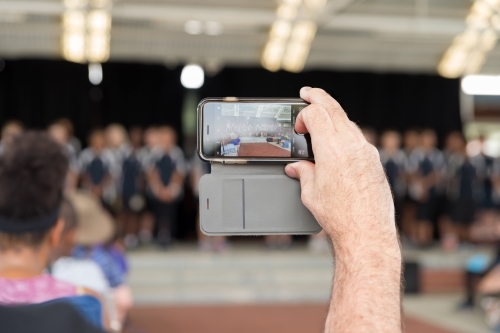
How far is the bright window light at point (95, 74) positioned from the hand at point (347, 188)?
957 centimetres

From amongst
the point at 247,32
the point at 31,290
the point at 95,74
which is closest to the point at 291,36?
the point at 247,32

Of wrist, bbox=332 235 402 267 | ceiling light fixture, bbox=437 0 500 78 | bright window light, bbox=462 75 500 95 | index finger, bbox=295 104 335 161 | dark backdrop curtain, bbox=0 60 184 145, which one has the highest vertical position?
ceiling light fixture, bbox=437 0 500 78

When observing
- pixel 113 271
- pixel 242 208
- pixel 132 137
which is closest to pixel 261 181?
pixel 242 208

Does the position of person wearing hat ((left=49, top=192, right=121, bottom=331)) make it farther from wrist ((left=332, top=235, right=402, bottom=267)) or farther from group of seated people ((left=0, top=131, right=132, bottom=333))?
wrist ((left=332, top=235, right=402, bottom=267))

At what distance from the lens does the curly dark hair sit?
1319mm

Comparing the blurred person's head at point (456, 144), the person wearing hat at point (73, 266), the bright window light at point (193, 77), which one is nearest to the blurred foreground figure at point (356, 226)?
the person wearing hat at point (73, 266)

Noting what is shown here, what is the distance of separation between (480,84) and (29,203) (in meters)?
11.3

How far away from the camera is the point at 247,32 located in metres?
10.0

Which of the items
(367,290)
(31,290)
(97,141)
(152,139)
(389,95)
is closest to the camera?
(367,290)

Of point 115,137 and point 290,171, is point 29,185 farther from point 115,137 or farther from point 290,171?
point 115,137

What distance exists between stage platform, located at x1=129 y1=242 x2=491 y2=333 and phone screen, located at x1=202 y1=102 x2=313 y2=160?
18.2ft

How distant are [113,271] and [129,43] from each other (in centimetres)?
761

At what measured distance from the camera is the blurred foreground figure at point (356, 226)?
2.35 feet

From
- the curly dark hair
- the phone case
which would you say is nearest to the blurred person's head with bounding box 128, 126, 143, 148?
the curly dark hair
